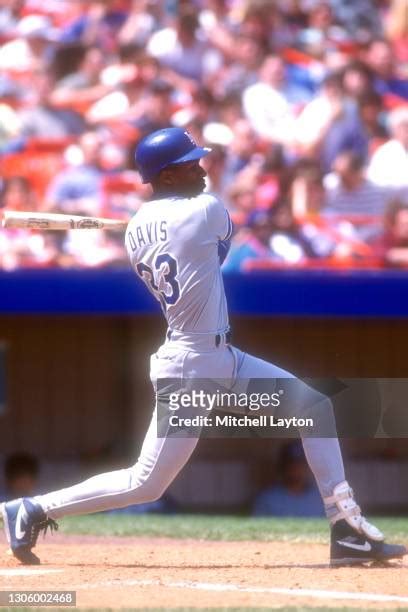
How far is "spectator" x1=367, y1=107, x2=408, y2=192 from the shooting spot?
9.68 metres

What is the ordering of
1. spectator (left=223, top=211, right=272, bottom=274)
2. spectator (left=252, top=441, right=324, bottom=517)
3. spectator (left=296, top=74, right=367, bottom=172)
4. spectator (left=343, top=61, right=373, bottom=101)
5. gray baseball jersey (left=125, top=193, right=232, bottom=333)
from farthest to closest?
spectator (left=343, top=61, right=373, bottom=101) → spectator (left=296, top=74, right=367, bottom=172) → spectator (left=223, top=211, right=272, bottom=274) → spectator (left=252, top=441, right=324, bottom=517) → gray baseball jersey (left=125, top=193, right=232, bottom=333)

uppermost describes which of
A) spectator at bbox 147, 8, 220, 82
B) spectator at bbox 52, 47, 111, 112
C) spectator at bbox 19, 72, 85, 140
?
spectator at bbox 147, 8, 220, 82

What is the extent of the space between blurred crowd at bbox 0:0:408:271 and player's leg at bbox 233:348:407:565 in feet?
12.5

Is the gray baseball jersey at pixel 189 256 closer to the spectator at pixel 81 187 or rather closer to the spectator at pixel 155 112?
the spectator at pixel 81 187

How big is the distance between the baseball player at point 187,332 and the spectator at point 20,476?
3.70 metres

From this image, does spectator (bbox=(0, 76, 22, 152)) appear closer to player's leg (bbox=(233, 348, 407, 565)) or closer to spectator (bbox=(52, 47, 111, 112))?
spectator (bbox=(52, 47, 111, 112))

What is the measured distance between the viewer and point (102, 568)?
5.00 meters

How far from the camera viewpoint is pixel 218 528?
21.3 feet

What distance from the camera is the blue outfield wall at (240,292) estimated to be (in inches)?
330

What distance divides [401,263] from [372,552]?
416 cm

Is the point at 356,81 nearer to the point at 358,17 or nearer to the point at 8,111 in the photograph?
the point at 358,17

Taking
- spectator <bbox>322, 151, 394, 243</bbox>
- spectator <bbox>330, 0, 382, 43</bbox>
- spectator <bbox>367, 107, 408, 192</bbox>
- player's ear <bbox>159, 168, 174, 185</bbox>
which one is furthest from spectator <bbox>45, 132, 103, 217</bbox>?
player's ear <bbox>159, 168, 174, 185</bbox>

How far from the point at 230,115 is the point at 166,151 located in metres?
5.40

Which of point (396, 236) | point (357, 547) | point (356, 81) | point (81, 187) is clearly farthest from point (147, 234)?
point (356, 81)
